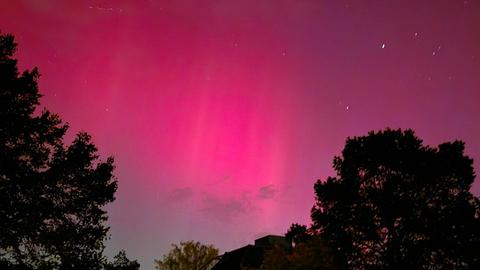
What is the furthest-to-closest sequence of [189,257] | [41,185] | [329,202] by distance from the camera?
[189,257] → [329,202] → [41,185]

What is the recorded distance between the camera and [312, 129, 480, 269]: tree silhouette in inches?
1160

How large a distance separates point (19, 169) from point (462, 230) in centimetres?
2658

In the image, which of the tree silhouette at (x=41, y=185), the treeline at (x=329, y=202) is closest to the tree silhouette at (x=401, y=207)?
the treeline at (x=329, y=202)

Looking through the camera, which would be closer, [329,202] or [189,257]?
[329,202]

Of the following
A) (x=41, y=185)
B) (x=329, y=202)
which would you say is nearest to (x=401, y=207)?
(x=329, y=202)

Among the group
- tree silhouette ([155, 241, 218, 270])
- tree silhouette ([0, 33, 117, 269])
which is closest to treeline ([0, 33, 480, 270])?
tree silhouette ([0, 33, 117, 269])

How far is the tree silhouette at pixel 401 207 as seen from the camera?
29.5 meters

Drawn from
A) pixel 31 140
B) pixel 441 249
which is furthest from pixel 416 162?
pixel 31 140

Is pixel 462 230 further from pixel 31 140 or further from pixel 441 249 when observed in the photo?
pixel 31 140

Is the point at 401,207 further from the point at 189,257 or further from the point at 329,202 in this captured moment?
the point at 189,257

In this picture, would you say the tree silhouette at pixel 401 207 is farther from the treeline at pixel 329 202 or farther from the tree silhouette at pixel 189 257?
the tree silhouette at pixel 189 257

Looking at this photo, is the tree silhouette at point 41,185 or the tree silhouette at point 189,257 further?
the tree silhouette at point 189,257

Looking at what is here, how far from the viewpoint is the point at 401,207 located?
99.9 ft

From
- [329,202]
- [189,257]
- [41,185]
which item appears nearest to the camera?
[41,185]
